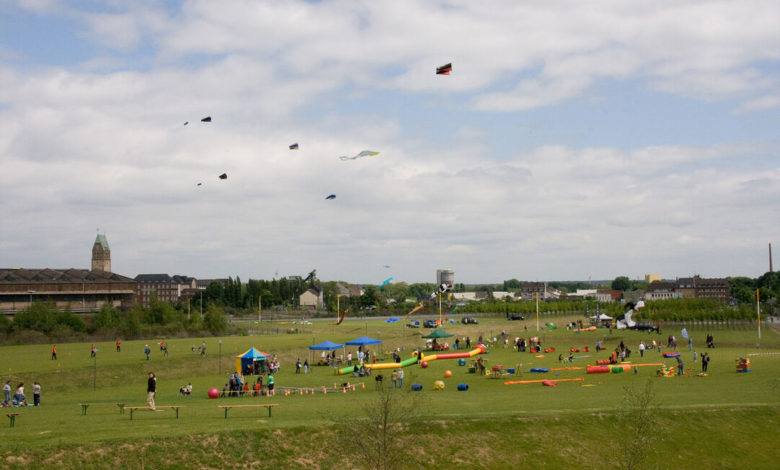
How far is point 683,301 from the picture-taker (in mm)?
111375

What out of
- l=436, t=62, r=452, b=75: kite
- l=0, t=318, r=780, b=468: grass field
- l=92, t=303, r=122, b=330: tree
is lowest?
l=0, t=318, r=780, b=468: grass field

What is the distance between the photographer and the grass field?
24828 mm

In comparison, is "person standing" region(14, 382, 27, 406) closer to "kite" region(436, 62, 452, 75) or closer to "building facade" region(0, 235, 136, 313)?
"kite" region(436, 62, 452, 75)

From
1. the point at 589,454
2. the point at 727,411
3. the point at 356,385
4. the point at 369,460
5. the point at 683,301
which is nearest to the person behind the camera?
the point at 369,460

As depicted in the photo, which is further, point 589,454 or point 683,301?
point 683,301

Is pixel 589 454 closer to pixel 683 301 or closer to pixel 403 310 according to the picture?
pixel 683 301

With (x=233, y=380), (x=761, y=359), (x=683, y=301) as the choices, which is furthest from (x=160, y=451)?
(x=683, y=301)

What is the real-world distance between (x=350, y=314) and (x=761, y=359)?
107 metres

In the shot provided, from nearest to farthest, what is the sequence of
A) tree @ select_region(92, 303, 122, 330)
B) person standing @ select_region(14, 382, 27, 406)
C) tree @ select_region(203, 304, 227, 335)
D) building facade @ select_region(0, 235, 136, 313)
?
person standing @ select_region(14, 382, 27, 406) < tree @ select_region(92, 303, 122, 330) < tree @ select_region(203, 304, 227, 335) < building facade @ select_region(0, 235, 136, 313)

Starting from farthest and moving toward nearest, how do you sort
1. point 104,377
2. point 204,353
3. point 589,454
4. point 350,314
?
point 350,314, point 204,353, point 104,377, point 589,454

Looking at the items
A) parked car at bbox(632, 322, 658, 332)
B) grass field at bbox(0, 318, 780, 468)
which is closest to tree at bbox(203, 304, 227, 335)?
grass field at bbox(0, 318, 780, 468)

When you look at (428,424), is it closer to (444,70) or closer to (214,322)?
(444,70)

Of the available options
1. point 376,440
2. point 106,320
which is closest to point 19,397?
point 376,440

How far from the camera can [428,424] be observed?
2936 centimetres
